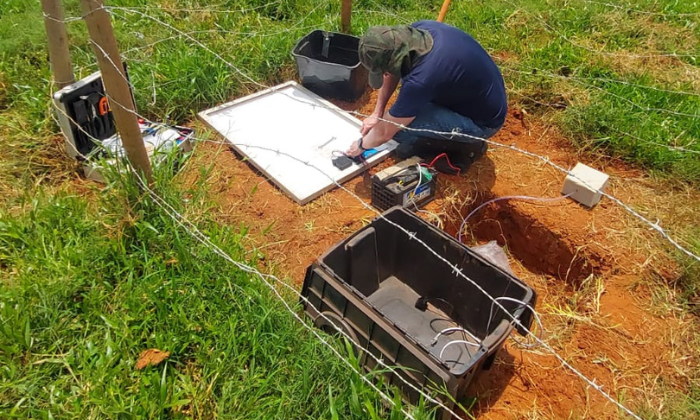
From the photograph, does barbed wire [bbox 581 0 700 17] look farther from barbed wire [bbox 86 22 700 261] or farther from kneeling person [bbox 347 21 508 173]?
kneeling person [bbox 347 21 508 173]

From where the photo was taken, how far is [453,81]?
3014 mm

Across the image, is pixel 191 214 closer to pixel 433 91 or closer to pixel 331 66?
pixel 433 91

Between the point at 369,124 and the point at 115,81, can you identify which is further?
the point at 369,124

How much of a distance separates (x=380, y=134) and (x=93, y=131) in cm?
179

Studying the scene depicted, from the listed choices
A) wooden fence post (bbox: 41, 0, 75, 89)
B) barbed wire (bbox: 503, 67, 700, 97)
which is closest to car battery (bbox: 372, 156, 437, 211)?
A: barbed wire (bbox: 503, 67, 700, 97)

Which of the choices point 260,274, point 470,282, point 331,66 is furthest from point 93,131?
point 470,282

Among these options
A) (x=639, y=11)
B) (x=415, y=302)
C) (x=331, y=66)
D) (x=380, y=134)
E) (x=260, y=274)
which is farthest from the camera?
(x=639, y=11)

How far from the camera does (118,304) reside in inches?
90.6

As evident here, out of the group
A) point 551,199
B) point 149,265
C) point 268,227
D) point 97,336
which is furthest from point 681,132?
point 97,336

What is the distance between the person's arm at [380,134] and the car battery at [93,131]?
1110 mm

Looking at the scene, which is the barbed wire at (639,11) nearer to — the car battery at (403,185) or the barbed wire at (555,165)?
the barbed wire at (555,165)

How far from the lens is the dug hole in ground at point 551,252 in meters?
2.37

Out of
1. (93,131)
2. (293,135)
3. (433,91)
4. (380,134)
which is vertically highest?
(433,91)

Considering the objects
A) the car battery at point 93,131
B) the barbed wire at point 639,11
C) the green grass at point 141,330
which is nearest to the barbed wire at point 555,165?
the car battery at point 93,131
